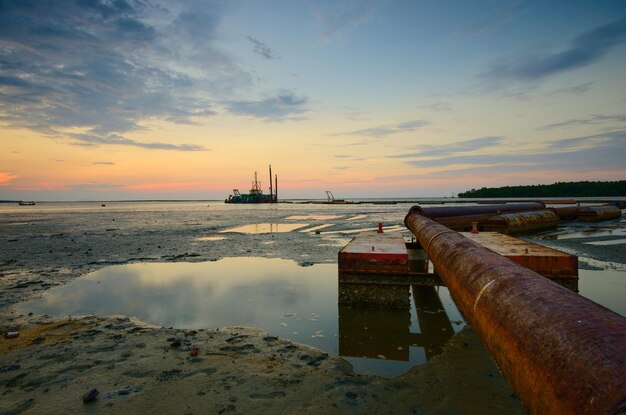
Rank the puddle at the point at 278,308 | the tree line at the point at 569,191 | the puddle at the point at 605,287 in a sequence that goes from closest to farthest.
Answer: the puddle at the point at 278,308
the puddle at the point at 605,287
the tree line at the point at 569,191

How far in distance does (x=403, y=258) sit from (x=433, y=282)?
0.65 metres

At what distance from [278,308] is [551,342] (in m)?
5.19

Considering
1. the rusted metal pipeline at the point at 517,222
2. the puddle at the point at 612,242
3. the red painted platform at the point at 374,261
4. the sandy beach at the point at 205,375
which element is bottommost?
the puddle at the point at 612,242

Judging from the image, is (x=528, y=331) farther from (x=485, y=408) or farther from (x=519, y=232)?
(x=519, y=232)

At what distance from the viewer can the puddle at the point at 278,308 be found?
482 cm

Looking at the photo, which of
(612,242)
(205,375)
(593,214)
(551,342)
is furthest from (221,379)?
(593,214)

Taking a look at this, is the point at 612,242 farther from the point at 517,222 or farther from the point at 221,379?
the point at 221,379

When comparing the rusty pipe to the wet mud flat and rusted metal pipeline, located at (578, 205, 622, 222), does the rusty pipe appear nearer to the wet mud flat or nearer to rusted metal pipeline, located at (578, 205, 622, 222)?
rusted metal pipeline, located at (578, 205, 622, 222)

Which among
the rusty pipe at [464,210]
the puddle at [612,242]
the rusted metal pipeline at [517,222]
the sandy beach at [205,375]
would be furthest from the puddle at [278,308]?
the rusted metal pipeline at [517,222]

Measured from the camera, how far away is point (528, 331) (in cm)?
195

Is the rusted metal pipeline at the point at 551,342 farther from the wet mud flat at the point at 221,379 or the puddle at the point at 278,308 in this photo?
the puddle at the point at 278,308

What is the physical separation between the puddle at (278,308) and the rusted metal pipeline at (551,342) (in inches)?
78.8

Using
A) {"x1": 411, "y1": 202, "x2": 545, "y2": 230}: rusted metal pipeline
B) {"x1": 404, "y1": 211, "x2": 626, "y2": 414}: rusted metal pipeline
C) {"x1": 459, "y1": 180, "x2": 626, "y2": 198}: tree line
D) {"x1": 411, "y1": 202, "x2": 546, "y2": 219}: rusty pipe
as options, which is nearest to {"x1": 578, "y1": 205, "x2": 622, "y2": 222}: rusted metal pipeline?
{"x1": 411, "y1": 202, "x2": 546, "y2": 219}: rusty pipe

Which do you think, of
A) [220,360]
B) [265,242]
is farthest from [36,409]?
[265,242]
